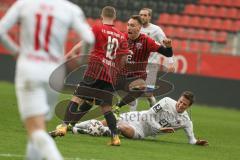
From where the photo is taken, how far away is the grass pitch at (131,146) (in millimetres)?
9750

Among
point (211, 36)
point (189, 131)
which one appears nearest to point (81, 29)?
point (189, 131)

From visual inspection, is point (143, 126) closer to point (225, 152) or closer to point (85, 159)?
point (225, 152)

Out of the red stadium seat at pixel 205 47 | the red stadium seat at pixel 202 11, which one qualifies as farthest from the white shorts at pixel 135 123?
the red stadium seat at pixel 202 11

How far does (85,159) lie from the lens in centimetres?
919

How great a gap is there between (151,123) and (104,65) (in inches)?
56.6

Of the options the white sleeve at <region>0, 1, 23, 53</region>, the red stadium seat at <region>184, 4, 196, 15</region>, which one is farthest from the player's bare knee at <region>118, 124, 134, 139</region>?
the red stadium seat at <region>184, 4, 196, 15</region>

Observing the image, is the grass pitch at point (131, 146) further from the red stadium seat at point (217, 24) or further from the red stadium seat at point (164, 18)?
the red stadium seat at point (164, 18)

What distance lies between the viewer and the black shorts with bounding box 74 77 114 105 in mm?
11195

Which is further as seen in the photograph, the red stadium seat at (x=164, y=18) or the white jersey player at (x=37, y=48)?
the red stadium seat at (x=164, y=18)

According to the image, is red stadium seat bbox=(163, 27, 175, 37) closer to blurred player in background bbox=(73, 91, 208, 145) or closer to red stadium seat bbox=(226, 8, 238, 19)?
red stadium seat bbox=(226, 8, 238, 19)

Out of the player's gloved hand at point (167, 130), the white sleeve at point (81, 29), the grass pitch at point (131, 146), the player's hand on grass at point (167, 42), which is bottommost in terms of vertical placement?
the grass pitch at point (131, 146)

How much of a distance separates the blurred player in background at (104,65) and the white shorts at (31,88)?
404 centimetres

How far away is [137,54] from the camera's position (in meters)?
13.5

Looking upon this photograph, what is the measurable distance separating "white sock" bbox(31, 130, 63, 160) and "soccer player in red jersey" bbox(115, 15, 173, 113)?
575 cm
